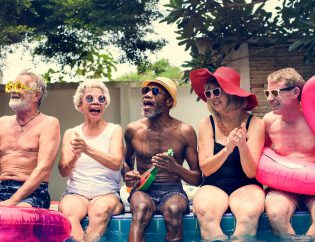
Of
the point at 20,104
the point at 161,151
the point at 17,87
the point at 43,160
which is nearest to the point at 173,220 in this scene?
the point at 161,151

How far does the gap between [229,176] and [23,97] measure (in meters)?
2.06

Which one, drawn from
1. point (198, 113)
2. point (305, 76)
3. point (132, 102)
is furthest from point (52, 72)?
point (305, 76)

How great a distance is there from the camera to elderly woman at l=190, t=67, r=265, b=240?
20.0 feet

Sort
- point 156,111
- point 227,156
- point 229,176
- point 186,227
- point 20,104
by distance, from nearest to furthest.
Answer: point 227,156, point 186,227, point 229,176, point 20,104, point 156,111

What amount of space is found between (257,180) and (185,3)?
3.83m

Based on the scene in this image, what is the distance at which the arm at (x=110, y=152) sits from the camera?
622 centimetres

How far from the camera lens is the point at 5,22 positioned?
10.6 m

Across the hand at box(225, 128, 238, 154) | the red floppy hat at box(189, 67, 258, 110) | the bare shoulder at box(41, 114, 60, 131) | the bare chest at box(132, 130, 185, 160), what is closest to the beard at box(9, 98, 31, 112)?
the bare shoulder at box(41, 114, 60, 131)

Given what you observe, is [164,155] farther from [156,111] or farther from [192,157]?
[156,111]

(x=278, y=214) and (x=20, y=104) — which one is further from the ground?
(x=20, y=104)

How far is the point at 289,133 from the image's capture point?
6.47m

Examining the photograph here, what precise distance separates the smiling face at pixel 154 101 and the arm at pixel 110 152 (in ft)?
1.13

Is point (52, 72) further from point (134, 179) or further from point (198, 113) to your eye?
point (134, 179)

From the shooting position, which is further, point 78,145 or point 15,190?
point 15,190
